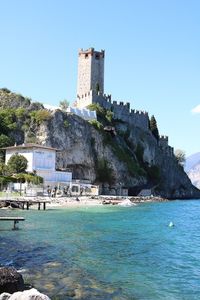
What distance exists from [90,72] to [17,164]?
5064cm

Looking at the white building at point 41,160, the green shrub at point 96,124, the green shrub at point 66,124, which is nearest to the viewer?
the white building at point 41,160

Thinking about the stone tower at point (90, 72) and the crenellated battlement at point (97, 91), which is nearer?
the crenellated battlement at point (97, 91)

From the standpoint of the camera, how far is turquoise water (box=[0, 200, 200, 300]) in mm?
15570

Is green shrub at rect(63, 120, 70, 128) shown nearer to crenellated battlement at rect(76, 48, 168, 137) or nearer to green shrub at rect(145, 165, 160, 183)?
crenellated battlement at rect(76, 48, 168, 137)

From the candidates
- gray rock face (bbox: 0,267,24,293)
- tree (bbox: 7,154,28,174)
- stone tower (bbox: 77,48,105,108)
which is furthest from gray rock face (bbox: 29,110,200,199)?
gray rock face (bbox: 0,267,24,293)

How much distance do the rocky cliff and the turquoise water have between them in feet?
187

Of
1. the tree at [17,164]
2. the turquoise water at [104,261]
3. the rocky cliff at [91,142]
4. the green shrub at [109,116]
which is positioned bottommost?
the turquoise water at [104,261]

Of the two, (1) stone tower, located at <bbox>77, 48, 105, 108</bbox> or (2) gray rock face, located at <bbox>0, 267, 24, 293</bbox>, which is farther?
(1) stone tower, located at <bbox>77, 48, 105, 108</bbox>

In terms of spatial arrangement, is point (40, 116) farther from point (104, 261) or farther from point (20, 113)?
point (104, 261)

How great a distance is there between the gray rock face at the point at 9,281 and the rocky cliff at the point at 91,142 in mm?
75066

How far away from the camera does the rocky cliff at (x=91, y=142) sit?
9044 centimetres

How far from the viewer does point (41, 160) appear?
255 feet

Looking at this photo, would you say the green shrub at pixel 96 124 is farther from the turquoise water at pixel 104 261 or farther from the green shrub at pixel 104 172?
the turquoise water at pixel 104 261

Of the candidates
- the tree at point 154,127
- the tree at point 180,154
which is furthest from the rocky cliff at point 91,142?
the tree at point 180,154
